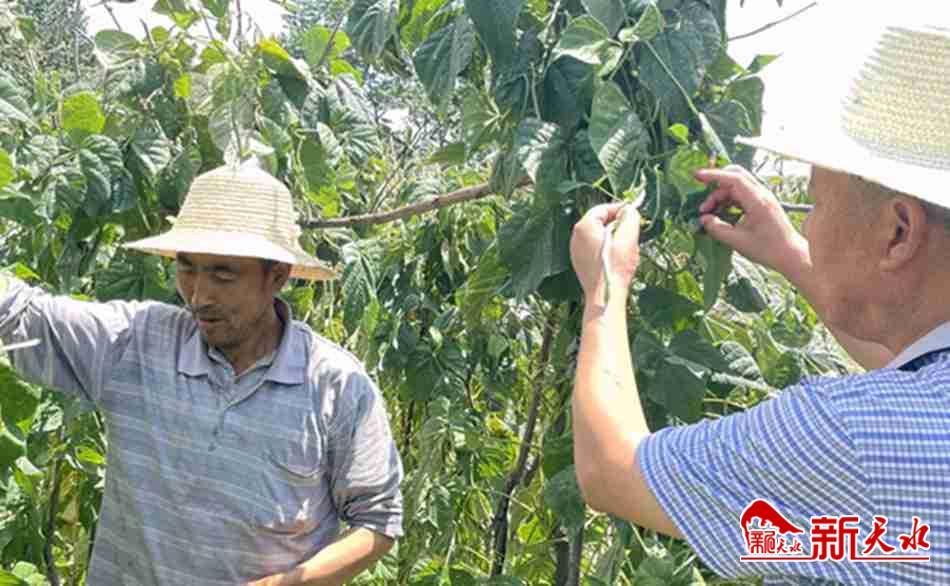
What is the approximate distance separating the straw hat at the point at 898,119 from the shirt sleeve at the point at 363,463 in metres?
0.89

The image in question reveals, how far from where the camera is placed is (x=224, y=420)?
5.29ft

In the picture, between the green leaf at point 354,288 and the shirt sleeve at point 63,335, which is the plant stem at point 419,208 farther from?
the shirt sleeve at point 63,335

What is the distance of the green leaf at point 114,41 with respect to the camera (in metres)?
2.01

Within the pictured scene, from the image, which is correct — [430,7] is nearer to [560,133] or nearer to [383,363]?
[560,133]

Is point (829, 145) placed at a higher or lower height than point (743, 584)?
higher

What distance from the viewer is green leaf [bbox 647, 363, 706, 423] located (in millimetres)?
1513

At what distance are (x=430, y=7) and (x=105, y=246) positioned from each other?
0.97 metres

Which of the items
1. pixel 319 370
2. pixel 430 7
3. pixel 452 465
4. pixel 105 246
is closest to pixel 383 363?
pixel 452 465

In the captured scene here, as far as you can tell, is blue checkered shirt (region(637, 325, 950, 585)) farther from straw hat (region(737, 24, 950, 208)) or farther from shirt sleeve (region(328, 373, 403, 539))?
shirt sleeve (region(328, 373, 403, 539))

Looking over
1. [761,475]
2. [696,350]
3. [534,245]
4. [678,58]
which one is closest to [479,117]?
[534,245]

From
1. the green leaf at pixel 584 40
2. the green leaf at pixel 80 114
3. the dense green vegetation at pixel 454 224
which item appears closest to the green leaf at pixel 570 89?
the dense green vegetation at pixel 454 224

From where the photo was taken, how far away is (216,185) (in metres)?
1.69

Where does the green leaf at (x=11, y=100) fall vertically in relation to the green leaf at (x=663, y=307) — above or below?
above

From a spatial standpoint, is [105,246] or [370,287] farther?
[105,246]
